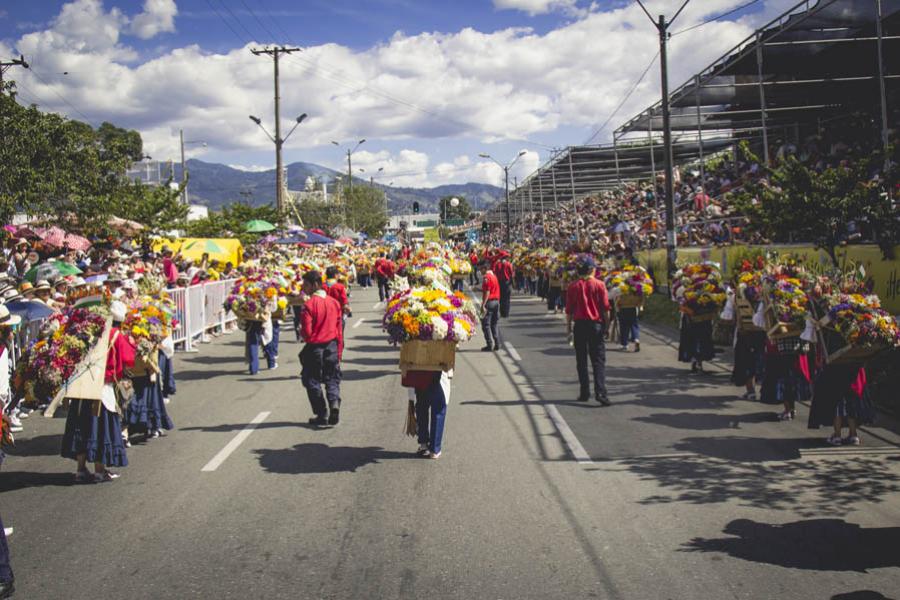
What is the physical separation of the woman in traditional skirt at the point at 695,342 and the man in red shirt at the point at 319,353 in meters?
6.60

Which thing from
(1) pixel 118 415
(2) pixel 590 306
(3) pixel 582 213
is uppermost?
(3) pixel 582 213

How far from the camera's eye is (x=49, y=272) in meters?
14.1

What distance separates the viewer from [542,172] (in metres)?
46.5

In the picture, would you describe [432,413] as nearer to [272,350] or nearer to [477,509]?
[477,509]

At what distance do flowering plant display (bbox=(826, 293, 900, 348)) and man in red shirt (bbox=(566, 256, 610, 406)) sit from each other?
124 inches

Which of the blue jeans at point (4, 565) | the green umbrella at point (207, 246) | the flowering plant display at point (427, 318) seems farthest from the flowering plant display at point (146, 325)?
the green umbrella at point (207, 246)

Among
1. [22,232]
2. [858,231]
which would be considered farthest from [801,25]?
[22,232]

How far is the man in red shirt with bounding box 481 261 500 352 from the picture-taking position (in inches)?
631

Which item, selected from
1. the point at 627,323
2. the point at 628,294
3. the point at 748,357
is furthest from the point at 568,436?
the point at 627,323

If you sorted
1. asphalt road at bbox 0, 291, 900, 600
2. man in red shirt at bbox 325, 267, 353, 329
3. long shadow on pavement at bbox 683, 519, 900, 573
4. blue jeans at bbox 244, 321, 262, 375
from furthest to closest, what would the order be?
blue jeans at bbox 244, 321, 262, 375 → man in red shirt at bbox 325, 267, 353, 329 → long shadow on pavement at bbox 683, 519, 900, 573 → asphalt road at bbox 0, 291, 900, 600

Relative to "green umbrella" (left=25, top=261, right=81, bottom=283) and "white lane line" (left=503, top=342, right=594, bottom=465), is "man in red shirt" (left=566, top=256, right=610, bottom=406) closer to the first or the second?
"white lane line" (left=503, top=342, right=594, bottom=465)

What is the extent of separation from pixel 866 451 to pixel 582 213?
42.1 m

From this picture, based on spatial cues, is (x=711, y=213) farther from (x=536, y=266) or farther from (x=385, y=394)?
(x=385, y=394)

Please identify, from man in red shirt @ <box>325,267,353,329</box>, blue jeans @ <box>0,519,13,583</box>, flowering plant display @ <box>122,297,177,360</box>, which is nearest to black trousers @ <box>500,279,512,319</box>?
man in red shirt @ <box>325,267,353,329</box>
